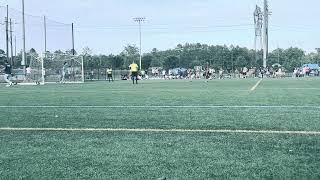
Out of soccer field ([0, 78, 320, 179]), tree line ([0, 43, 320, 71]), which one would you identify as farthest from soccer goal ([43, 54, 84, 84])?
tree line ([0, 43, 320, 71])

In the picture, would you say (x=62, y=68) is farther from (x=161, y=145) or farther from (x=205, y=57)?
(x=205, y=57)

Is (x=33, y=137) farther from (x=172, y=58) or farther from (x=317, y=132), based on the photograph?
(x=172, y=58)

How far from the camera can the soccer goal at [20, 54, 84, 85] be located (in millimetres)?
45406

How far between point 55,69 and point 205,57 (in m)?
73.9

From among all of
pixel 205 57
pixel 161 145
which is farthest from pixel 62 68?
pixel 205 57

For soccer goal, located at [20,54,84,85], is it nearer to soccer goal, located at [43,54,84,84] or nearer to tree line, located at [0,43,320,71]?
soccer goal, located at [43,54,84,84]

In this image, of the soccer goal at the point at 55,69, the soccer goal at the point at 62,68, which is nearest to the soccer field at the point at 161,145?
the soccer goal at the point at 55,69

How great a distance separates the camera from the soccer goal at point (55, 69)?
4541 cm

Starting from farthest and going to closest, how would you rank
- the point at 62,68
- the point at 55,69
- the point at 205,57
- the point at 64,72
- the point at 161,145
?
the point at 205,57 < the point at 55,69 < the point at 62,68 < the point at 64,72 < the point at 161,145

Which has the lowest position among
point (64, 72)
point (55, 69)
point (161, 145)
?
point (161, 145)

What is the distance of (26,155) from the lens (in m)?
6.33

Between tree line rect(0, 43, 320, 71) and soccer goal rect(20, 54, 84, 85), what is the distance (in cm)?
4537

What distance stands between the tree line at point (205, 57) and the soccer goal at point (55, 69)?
149 ft

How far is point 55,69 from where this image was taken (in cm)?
4928
